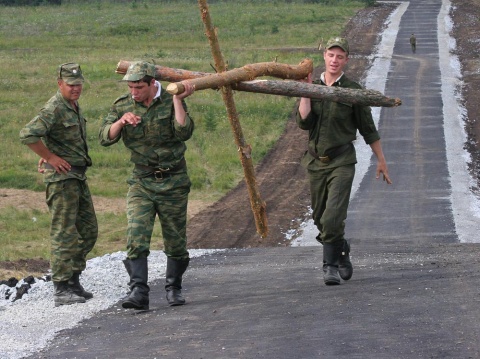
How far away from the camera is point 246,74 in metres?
9.23

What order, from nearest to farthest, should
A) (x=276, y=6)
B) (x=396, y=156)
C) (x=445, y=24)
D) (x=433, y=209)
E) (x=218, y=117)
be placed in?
1. (x=433, y=209)
2. (x=396, y=156)
3. (x=218, y=117)
4. (x=445, y=24)
5. (x=276, y=6)

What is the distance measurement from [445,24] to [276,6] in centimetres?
1615

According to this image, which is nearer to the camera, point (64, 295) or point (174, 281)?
point (174, 281)

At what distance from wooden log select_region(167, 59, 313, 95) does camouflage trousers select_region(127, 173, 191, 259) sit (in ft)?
2.69

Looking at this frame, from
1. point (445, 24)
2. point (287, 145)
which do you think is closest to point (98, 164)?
point (287, 145)

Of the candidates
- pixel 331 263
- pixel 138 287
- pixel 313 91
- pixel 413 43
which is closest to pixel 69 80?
pixel 138 287

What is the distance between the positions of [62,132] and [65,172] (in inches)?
14.5

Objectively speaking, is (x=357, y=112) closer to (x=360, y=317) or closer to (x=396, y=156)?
(x=360, y=317)

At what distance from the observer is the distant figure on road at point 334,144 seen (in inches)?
373

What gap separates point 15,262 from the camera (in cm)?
1332

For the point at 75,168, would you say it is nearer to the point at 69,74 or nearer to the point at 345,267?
the point at 69,74

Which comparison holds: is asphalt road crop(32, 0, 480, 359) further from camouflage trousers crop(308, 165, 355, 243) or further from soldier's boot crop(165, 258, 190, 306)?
camouflage trousers crop(308, 165, 355, 243)

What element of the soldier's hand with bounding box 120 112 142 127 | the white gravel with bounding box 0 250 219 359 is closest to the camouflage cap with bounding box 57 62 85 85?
the soldier's hand with bounding box 120 112 142 127

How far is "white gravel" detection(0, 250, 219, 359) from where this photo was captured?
8148 millimetres
